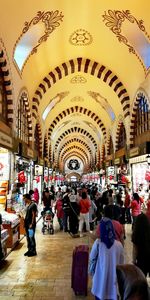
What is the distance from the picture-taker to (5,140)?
8289mm

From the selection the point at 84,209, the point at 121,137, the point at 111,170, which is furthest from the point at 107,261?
the point at 111,170

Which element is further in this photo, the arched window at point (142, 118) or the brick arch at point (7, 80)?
the arched window at point (142, 118)

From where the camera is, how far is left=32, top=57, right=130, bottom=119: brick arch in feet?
41.4

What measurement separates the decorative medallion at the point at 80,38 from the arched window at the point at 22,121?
9.05ft

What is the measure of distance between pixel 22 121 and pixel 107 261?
30.5 feet

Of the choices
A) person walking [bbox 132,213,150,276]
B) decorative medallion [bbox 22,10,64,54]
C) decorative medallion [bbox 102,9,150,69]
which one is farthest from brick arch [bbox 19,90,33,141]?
person walking [bbox 132,213,150,276]

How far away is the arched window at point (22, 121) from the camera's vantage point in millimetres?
11422

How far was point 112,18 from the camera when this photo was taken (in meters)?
8.86

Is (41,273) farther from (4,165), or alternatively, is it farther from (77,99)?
(77,99)

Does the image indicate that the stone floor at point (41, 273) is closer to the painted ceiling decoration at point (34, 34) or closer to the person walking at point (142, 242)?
the person walking at point (142, 242)

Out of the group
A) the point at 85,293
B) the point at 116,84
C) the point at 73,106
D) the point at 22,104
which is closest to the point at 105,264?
the point at 85,293

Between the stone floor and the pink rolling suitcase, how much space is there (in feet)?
0.38

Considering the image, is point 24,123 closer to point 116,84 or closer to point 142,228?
point 116,84

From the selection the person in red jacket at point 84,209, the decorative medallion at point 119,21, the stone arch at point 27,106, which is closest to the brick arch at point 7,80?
the stone arch at point 27,106
